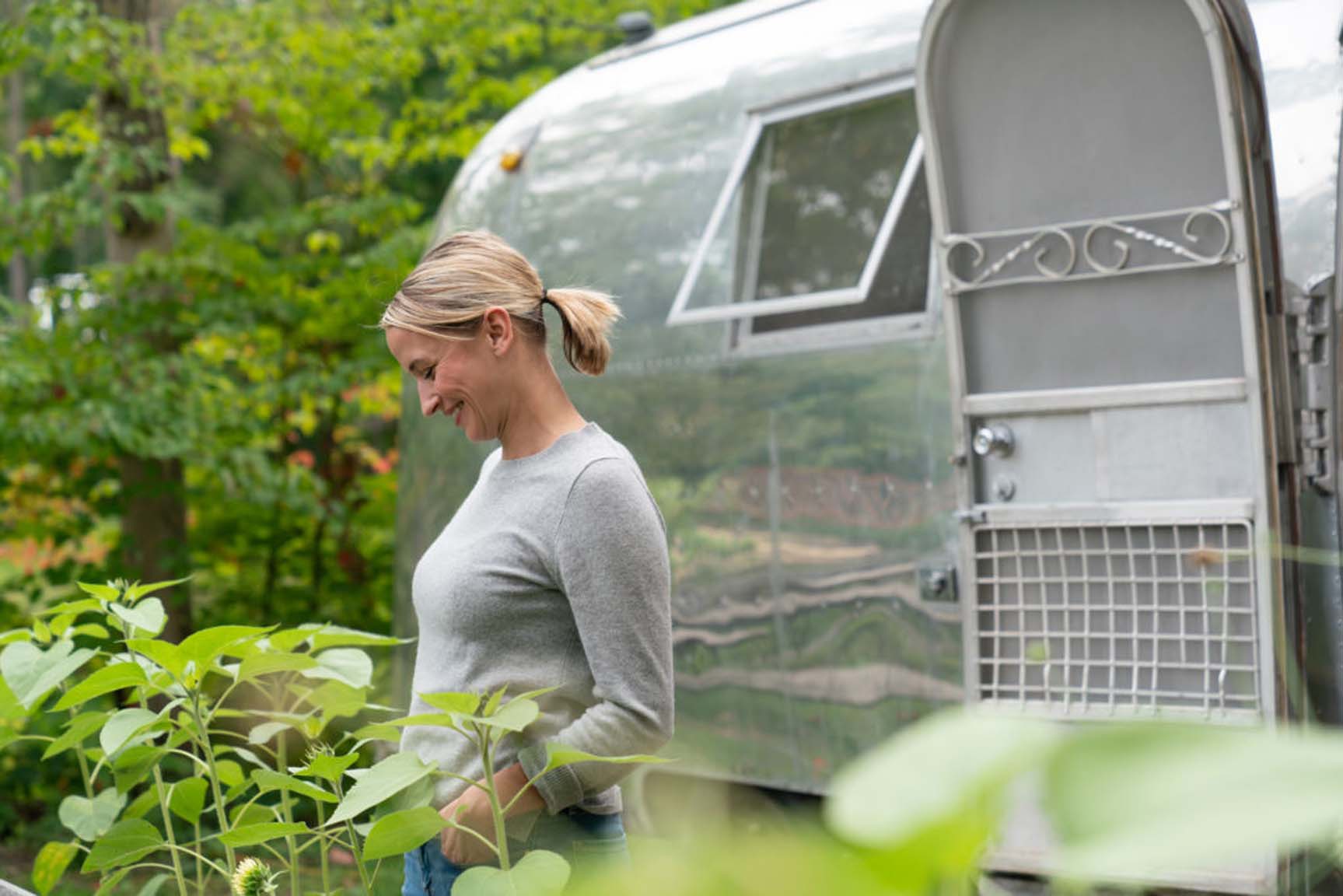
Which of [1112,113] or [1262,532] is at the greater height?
[1112,113]

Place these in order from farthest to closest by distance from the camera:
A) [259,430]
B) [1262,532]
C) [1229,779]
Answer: [259,430] < [1262,532] < [1229,779]

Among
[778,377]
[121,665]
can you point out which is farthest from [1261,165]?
[121,665]

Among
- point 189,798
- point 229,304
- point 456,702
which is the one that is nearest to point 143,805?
point 189,798

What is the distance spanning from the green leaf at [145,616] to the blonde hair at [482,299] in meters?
0.73

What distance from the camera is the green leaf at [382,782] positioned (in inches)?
54.4

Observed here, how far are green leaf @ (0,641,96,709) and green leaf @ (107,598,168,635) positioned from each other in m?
0.05

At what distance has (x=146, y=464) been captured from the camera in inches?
295

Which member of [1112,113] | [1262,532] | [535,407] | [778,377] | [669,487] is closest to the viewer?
[535,407]

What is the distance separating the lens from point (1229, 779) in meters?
0.31

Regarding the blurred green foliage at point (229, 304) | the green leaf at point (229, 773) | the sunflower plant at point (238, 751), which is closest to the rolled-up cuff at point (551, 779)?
the sunflower plant at point (238, 751)

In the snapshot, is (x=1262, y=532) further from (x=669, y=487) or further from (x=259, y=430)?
(x=259, y=430)

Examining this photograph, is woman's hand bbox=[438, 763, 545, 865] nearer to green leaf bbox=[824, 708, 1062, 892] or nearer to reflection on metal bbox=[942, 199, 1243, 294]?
green leaf bbox=[824, 708, 1062, 892]

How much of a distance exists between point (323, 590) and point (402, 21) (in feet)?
9.62

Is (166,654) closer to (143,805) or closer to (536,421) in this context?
(143,805)
